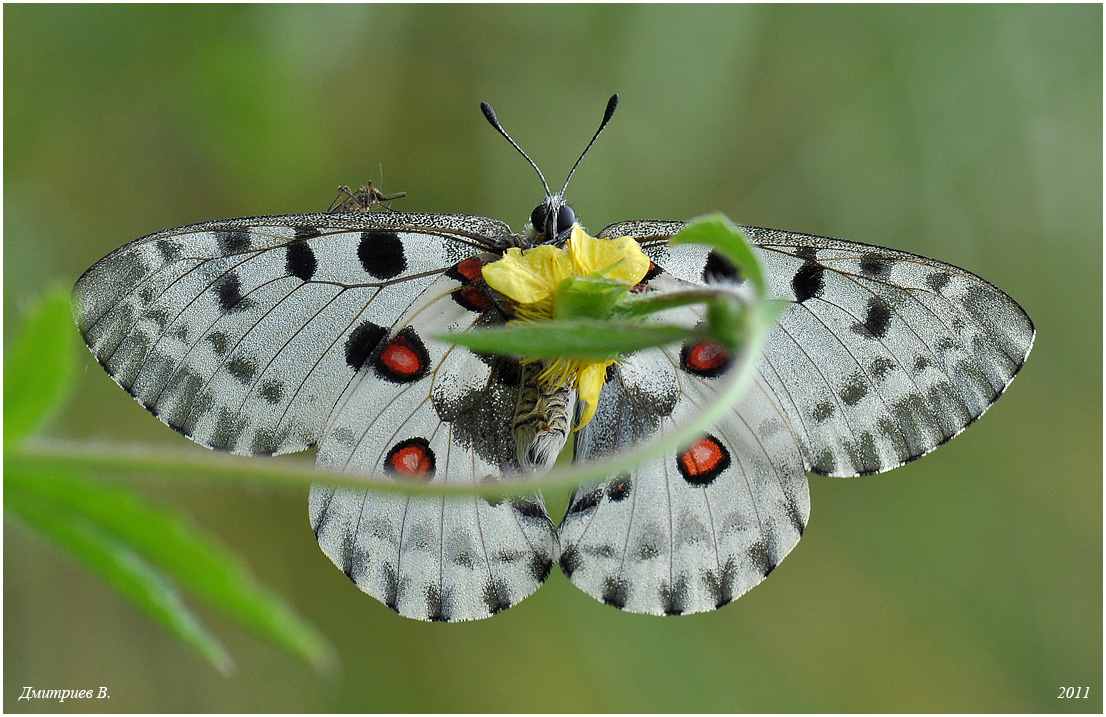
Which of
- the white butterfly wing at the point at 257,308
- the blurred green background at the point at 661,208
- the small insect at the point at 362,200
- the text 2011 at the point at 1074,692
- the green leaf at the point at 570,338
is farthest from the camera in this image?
the text 2011 at the point at 1074,692

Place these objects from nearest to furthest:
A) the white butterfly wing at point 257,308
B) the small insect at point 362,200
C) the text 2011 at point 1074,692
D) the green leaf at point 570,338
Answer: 1. the green leaf at point 570,338
2. the white butterfly wing at point 257,308
3. the small insect at point 362,200
4. the text 2011 at point 1074,692

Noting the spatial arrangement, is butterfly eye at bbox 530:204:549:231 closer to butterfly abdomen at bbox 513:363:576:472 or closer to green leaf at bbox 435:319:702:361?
butterfly abdomen at bbox 513:363:576:472

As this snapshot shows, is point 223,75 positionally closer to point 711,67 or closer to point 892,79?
point 711,67

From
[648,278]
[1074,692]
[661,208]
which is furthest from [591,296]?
[1074,692]

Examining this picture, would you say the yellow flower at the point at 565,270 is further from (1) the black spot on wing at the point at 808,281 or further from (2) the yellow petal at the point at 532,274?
(1) the black spot on wing at the point at 808,281

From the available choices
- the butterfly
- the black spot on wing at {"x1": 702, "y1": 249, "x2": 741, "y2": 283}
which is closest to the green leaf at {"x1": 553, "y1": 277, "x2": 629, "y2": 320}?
the butterfly

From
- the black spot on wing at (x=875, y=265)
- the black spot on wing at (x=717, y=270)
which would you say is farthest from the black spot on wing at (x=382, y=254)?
the black spot on wing at (x=875, y=265)

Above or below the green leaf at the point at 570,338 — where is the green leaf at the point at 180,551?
below
